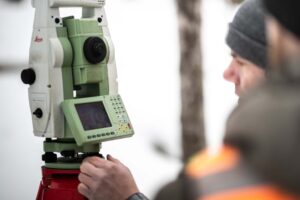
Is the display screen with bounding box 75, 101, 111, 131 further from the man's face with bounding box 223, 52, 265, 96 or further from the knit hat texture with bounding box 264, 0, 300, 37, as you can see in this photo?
the knit hat texture with bounding box 264, 0, 300, 37

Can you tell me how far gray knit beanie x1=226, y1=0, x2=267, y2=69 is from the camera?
52.7 inches

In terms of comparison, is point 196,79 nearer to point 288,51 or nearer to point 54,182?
point 54,182

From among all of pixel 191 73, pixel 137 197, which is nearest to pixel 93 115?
pixel 137 197

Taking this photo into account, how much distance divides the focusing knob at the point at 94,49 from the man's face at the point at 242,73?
457mm

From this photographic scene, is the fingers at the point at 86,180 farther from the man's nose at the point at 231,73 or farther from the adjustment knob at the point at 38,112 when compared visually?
the man's nose at the point at 231,73

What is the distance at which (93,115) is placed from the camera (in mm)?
1739

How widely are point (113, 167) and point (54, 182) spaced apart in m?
0.29

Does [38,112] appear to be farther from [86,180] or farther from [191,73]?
[191,73]

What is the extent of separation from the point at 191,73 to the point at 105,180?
7.47 ft

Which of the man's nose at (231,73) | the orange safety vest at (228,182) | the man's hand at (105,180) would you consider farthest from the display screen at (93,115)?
the orange safety vest at (228,182)

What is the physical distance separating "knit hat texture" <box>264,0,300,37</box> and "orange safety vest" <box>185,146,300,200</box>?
4.7 inches

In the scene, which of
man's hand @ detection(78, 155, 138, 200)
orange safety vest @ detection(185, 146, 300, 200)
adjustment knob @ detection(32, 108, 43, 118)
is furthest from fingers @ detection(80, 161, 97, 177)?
orange safety vest @ detection(185, 146, 300, 200)

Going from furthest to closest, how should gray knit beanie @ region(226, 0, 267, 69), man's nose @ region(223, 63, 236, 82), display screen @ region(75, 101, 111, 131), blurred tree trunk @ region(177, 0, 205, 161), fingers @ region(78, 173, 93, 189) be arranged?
1. blurred tree trunk @ region(177, 0, 205, 161)
2. display screen @ region(75, 101, 111, 131)
3. fingers @ region(78, 173, 93, 189)
4. man's nose @ region(223, 63, 236, 82)
5. gray knit beanie @ region(226, 0, 267, 69)

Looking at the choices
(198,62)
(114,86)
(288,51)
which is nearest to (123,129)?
(114,86)
